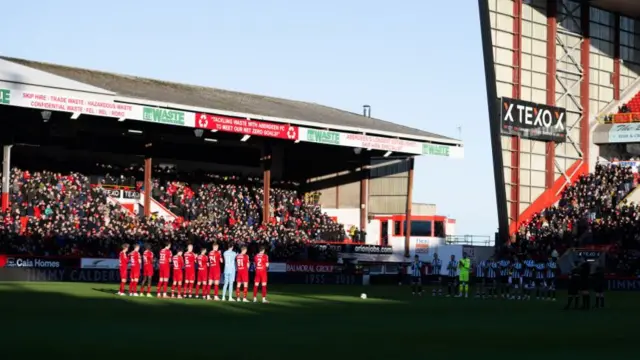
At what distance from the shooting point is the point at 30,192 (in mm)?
57594

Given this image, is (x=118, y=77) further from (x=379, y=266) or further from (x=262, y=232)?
(x=379, y=266)

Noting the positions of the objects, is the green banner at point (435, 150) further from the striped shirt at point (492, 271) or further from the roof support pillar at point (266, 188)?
the striped shirt at point (492, 271)

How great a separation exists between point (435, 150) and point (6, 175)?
92.0 ft

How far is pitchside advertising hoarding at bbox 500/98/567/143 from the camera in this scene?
7131cm

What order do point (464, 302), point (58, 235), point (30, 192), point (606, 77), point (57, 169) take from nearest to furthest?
point (464, 302)
point (58, 235)
point (30, 192)
point (57, 169)
point (606, 77)

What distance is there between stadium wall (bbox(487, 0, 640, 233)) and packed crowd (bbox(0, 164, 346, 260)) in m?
13.1

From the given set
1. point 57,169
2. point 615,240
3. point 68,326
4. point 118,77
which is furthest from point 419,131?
point 68,326

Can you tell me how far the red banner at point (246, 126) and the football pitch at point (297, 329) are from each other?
25.0 metres

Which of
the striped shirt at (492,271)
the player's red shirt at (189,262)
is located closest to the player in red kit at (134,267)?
the player's red shirt at (189,262)

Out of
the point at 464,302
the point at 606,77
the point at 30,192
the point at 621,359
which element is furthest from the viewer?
the point at 606,77

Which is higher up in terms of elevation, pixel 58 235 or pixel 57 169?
pixel 57 169

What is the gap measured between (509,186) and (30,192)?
31.4 metres

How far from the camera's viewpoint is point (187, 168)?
228 ft

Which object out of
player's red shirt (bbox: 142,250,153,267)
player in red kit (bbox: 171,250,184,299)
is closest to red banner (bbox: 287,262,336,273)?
player in red kit (bbox: 171,250,184,299)
